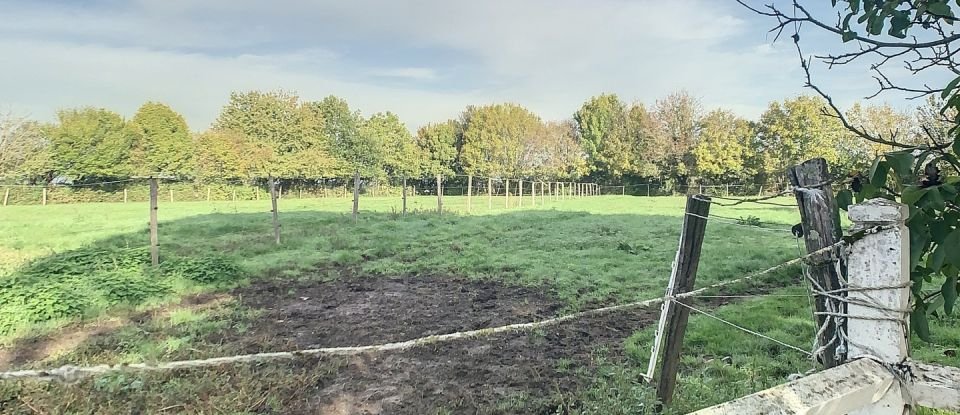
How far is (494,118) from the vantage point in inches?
2045

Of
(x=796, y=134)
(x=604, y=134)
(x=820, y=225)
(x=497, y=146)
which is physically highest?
(x=604, y=134)

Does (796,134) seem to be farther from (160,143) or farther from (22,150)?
(22,150)

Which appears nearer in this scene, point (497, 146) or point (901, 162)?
point (901, 162)

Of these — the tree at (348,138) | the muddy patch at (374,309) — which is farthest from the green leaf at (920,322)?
the tree at (348,138)

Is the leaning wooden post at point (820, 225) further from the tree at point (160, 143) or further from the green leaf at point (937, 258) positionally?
the tree at point (160, 143)

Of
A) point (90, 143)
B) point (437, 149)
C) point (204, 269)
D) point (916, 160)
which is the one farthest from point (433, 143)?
point (916, 160)

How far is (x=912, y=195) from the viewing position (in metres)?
1.20

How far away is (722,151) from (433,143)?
87.0 ft

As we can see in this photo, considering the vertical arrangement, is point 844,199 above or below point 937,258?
above

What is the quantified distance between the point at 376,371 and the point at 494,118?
4900cm

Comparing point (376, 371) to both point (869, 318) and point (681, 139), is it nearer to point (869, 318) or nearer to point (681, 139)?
point (869, 318)

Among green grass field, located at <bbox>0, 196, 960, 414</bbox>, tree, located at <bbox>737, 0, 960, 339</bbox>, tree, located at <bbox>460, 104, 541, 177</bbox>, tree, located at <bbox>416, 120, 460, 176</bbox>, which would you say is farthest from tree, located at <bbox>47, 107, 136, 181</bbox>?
tree, located at <bbox>737, 0, 960, 339</bbox>

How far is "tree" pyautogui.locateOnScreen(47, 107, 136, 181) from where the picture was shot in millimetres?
31594

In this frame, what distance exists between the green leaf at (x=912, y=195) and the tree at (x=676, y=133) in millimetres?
42934
